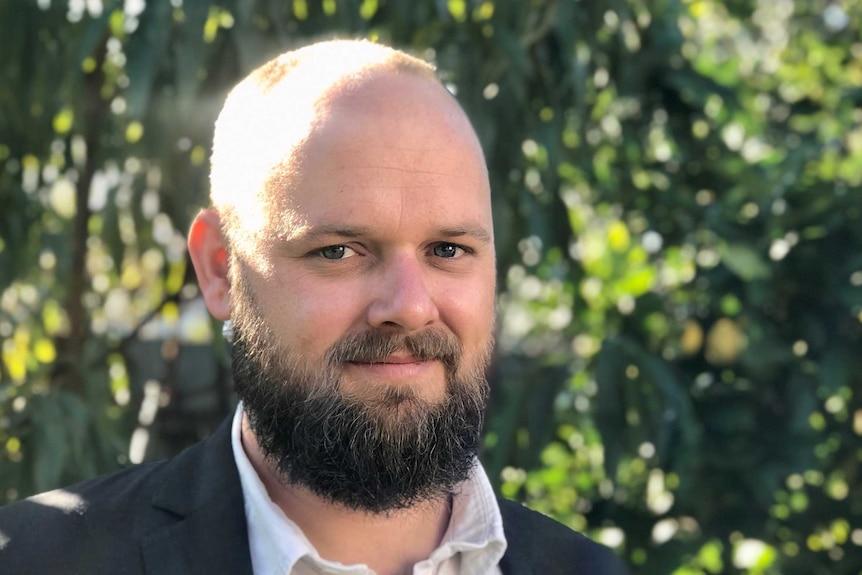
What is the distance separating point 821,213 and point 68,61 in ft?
5.08

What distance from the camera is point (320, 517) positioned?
4.77 ft

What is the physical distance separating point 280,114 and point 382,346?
323mm

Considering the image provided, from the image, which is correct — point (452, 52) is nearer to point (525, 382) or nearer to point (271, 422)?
point (525, 382)

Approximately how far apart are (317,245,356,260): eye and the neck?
0.97ft

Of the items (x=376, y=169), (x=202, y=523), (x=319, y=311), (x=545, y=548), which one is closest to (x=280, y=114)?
(x=376, y=169)

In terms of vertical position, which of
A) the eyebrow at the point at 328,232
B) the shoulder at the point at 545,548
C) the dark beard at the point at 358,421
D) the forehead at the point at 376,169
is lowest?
the shoulder at the point at 545,548

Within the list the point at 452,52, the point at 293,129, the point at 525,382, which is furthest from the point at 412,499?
the point at 452,52

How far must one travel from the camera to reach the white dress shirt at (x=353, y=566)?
1386mm

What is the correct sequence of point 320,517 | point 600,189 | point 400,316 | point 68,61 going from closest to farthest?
point 400,316
point 320,517
point 68,61
point 600,189

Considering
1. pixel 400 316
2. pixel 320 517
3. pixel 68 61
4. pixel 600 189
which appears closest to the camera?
pixel 400 316

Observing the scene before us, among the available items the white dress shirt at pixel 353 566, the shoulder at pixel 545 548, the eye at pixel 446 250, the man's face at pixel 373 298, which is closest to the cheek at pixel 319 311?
the man's face at pixel 373 298

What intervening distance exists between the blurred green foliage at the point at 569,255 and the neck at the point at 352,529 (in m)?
0.70

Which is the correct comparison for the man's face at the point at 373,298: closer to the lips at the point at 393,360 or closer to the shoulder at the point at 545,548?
the lips at the point at 393,360

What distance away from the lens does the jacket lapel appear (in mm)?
1382
